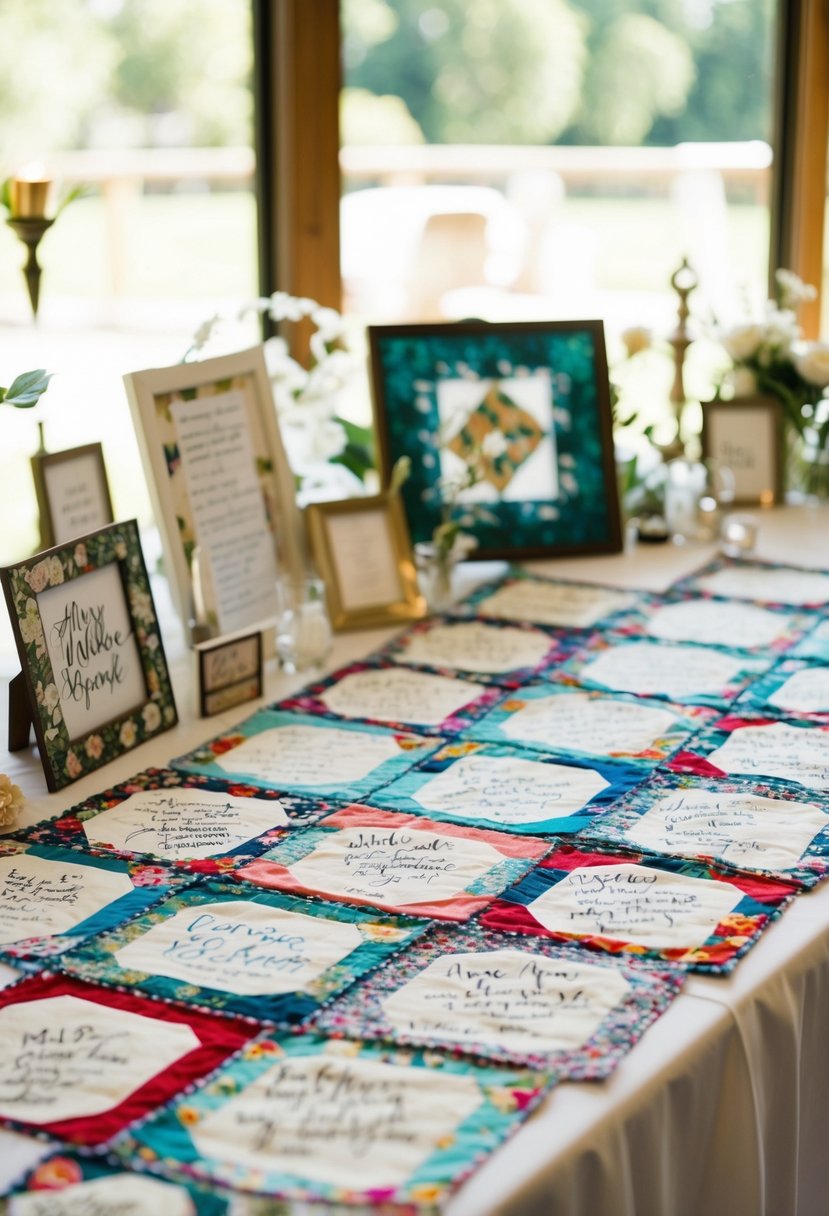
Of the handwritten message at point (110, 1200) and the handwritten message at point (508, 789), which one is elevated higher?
the handwritten message at point (508, 789)

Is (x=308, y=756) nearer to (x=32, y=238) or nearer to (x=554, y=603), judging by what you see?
(x=554, y=603)

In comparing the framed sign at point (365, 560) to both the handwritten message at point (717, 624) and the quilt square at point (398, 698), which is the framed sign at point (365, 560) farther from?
the handwritten message at point (717, 624)

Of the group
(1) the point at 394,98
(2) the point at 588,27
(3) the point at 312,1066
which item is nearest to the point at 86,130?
(1) the point at 394,98

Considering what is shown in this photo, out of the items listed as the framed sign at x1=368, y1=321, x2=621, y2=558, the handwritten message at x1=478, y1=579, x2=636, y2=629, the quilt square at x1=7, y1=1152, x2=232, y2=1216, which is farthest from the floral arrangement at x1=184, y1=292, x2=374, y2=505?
the quilt square at x1=7, y1=1152, x2=232, y2=1216

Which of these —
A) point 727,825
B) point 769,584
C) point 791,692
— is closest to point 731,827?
point 727,825

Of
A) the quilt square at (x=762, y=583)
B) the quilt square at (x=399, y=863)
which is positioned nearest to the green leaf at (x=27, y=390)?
the quilt square at (x=399, y=863)

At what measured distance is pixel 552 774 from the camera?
156 centimetres

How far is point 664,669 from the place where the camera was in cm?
188

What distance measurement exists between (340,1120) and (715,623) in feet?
4.04

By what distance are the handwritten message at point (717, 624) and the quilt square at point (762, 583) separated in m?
0.06

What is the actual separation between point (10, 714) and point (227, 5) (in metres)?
1.41

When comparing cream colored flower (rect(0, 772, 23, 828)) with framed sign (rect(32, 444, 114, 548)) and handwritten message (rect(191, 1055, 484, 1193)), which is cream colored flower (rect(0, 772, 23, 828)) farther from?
handwritten message (rect(191, 1055, 484, 1193))

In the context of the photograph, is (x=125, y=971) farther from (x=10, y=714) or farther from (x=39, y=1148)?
(x=10, y=714)

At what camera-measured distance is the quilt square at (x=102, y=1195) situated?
888mm
